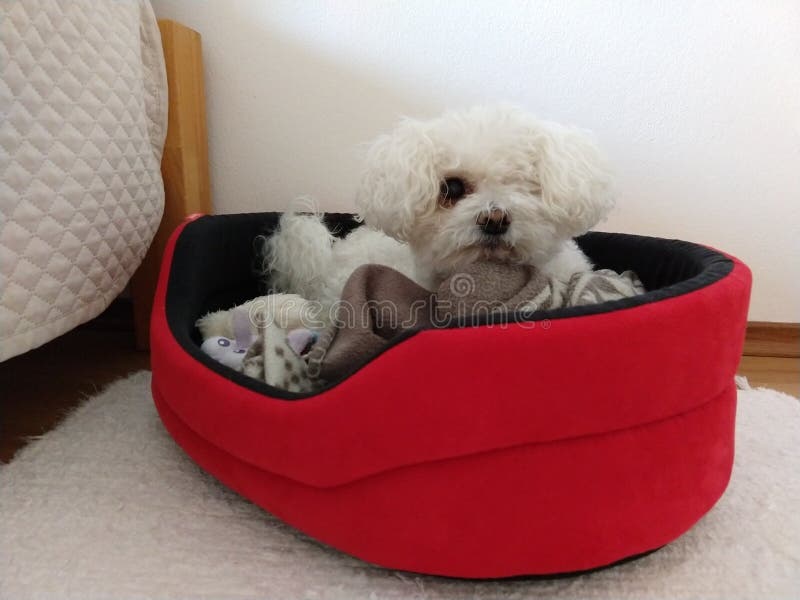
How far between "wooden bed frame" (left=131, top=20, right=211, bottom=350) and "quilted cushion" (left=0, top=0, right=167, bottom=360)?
0.11m

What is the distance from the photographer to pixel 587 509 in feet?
1.91

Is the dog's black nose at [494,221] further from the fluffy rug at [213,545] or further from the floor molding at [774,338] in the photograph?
the floor molding at [774,338]

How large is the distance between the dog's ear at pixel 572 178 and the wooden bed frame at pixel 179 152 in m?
0.82

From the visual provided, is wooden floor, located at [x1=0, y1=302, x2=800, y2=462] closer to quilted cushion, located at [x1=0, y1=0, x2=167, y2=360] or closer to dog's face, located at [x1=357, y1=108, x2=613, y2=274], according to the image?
quilted cushion, located at [x1=0, y1=0, x2=167, y2=360]

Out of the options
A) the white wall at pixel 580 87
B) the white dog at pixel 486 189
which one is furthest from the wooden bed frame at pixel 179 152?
the white dog at pixel 486 189

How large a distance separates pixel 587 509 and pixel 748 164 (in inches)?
42.4

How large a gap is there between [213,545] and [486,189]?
0.59m

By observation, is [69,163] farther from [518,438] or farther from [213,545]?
[518,438]

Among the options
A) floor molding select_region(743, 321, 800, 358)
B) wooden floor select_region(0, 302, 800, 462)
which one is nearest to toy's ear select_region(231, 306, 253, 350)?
wooden floor select_region(0, 302, 800, 462)

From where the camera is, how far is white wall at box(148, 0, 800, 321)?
4.10 ft

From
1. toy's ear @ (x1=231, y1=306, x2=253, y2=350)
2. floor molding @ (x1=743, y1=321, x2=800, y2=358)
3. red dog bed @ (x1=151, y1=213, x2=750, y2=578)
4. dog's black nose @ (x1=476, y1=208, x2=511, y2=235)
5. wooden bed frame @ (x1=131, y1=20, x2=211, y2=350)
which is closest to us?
red dog bed @ (x1=151, y1=213, x2=750, y2=578)

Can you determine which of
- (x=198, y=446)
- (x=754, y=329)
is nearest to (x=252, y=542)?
(x=198, y=446)

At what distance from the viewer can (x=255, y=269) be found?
1.29 meters

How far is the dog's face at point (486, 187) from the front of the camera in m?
0.78
